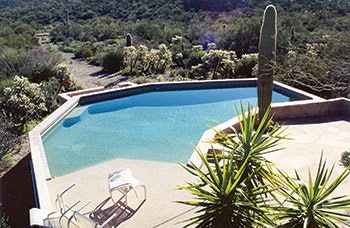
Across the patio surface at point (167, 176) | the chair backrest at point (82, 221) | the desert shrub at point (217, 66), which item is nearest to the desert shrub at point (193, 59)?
the desert shrub at point (217, 66)

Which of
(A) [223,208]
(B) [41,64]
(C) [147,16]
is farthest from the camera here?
(C) [147,16]

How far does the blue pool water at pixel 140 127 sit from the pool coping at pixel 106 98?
23cm

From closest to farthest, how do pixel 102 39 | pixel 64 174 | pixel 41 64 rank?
pixel 64 174, pixel 41 64, pixel 102 39

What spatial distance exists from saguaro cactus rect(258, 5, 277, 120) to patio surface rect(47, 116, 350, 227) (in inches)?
40.1

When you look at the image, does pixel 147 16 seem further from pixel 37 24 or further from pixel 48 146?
pixel 48 146

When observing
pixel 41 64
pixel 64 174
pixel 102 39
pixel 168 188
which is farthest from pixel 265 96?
pixel 102 39

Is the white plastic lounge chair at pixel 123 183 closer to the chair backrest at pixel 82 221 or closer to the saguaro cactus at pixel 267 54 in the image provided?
the chair backrest at pixel 82 221

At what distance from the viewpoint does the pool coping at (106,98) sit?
20.7ft

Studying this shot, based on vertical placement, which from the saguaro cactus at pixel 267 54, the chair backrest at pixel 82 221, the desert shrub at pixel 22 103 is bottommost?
the chair backrest at pixel 82 221

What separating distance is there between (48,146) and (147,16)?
35.1 metres

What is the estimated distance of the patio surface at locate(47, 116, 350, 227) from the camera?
5.43 meters

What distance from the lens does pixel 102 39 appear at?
3475cm

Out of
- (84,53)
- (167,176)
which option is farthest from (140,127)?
(84,53)

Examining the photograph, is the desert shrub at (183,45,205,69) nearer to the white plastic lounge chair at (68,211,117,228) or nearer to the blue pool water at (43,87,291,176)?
the blue pool water at (43,87,291,176)
